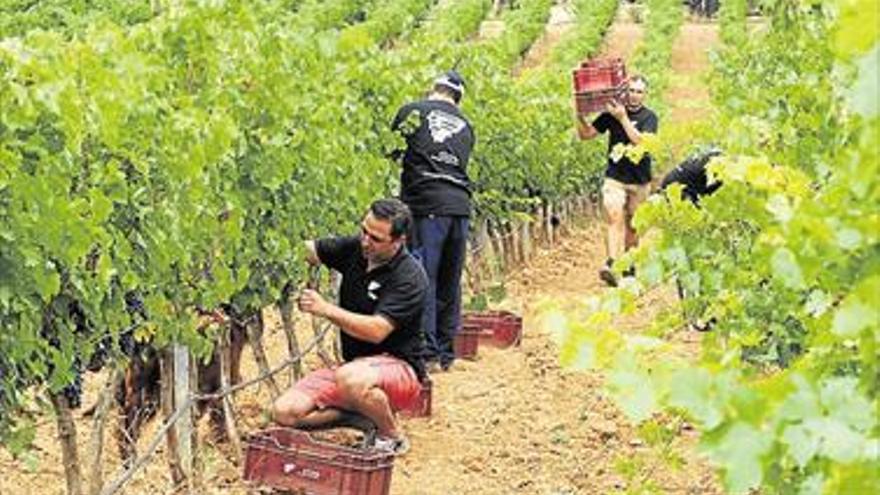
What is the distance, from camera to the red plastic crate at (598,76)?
31.5 ft

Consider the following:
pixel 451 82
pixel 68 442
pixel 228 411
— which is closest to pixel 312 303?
pixel 228 411

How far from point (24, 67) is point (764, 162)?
68.8 inches

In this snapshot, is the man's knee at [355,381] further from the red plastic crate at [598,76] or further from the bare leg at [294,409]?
the red plastic crate at [598,76]

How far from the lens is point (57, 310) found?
456cm

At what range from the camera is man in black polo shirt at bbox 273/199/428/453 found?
19.8ft

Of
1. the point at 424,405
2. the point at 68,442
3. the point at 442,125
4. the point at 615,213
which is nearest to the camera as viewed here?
the point at 68,442

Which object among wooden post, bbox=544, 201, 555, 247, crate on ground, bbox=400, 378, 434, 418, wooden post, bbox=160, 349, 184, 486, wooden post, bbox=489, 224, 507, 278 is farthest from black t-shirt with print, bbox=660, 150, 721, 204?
wooden post, bbox=544, 201, 555, 247

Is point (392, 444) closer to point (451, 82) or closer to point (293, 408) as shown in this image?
point (293, 408)

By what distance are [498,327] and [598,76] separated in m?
1.67

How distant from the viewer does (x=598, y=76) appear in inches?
381

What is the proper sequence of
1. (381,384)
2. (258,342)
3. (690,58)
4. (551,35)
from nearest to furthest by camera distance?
(381,384) → (258,342) → (690,58) → (551,35)

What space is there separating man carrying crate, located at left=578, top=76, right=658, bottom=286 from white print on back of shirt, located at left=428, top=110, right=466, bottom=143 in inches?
75.7

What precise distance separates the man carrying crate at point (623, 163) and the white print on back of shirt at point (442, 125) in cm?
192

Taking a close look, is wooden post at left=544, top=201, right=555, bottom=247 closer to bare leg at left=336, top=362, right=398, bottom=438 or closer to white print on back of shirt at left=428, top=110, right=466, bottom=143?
white print on back of shirt at left=428, top=110, right=466, bottom=143
